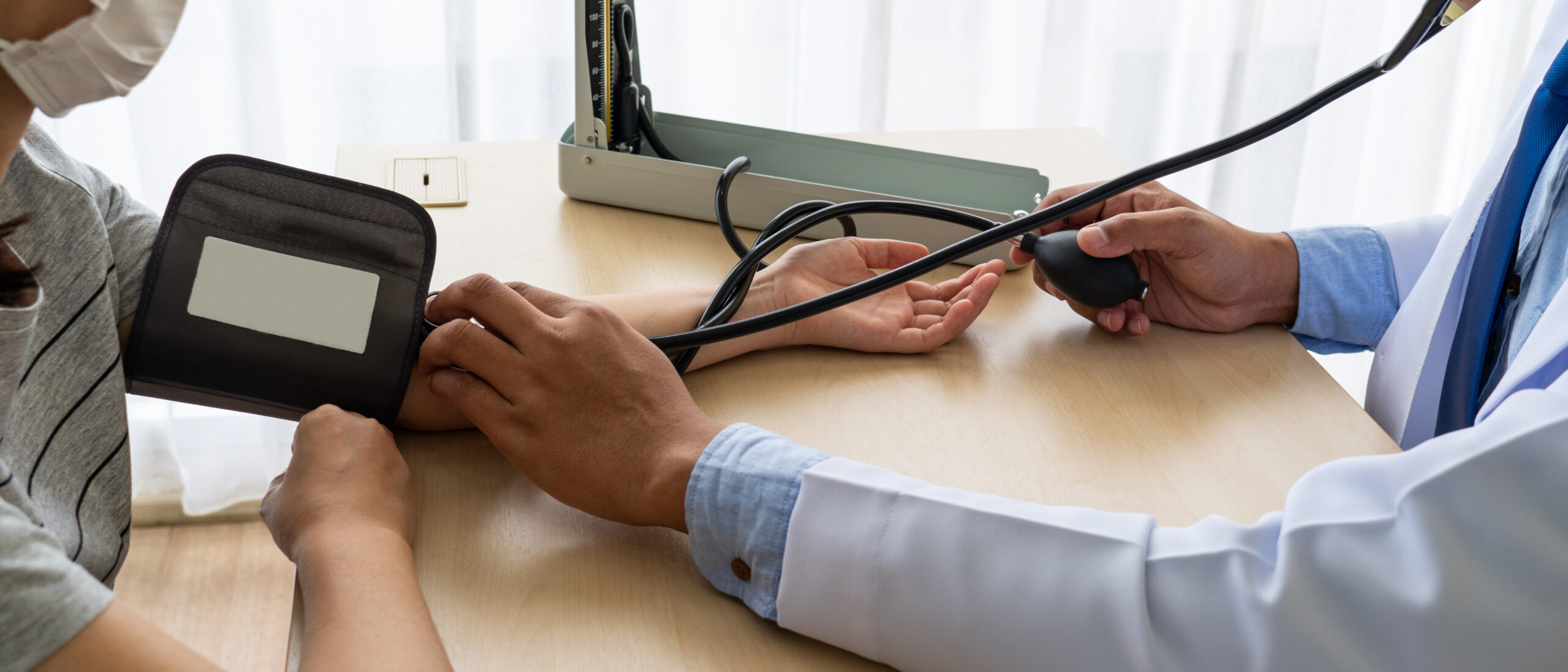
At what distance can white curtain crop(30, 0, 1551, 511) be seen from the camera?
67.7 inches

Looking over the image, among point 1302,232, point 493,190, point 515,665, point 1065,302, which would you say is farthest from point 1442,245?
point 493,190

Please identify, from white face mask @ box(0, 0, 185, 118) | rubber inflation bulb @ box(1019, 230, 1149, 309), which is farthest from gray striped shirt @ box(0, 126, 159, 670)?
rubber inflation bulb @ box(1019, 230, 1149, 309)

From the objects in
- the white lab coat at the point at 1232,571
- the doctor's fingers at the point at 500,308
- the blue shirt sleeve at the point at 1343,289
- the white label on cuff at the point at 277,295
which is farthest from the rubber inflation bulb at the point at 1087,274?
the white label on cuff at the point at 277,295

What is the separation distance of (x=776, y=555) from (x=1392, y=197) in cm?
229

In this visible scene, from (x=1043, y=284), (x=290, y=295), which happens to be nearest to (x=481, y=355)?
(x=290, y=295)

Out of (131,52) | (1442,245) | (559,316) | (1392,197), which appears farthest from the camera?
(1392,197)

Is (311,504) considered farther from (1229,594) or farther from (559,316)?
(1229,594)

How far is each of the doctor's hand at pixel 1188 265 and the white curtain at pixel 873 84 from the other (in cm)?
114

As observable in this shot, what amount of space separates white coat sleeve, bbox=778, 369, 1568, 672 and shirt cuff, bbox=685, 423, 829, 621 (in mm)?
11

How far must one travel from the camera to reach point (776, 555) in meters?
0.56

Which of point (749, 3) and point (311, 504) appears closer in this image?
point (311, 504)

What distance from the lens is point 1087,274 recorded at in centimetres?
81

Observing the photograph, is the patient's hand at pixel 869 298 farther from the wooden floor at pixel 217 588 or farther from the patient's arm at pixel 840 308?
the wooden floor at pixel 217 588

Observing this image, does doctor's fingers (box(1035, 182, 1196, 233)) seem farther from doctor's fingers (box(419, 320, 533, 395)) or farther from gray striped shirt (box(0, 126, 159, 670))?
gray striped shirt (box(0, 126, 159, 670))
